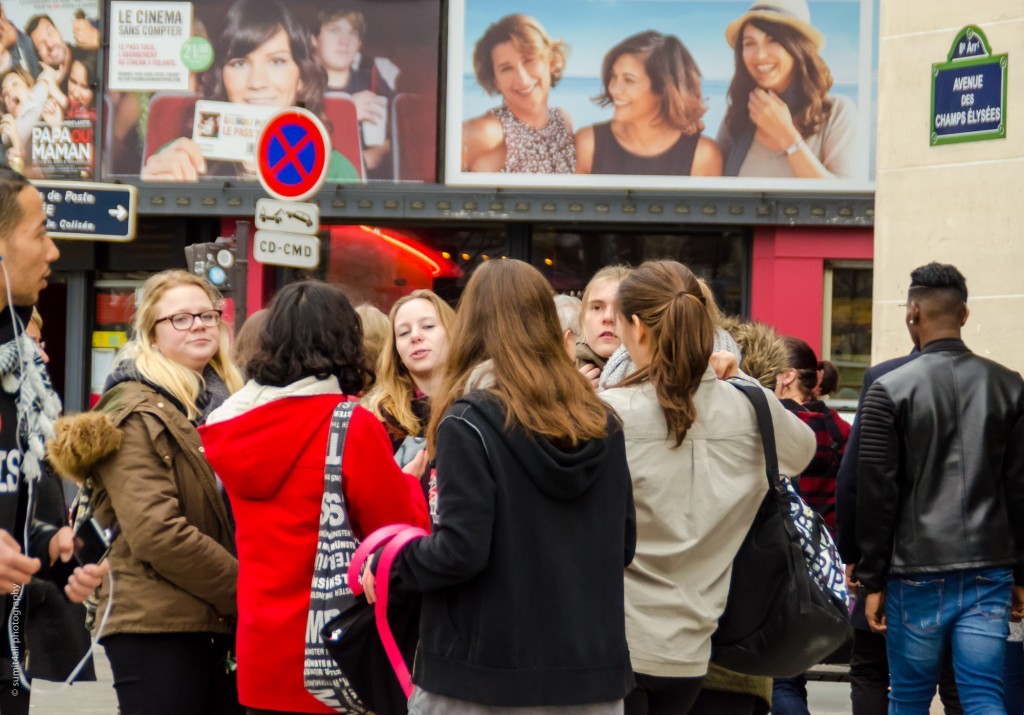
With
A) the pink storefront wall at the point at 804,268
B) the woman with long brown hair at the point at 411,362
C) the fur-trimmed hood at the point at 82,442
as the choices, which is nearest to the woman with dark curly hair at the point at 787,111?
the pink storefront wall at the point at 804,268

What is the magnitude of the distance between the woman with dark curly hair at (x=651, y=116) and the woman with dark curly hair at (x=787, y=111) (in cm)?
32

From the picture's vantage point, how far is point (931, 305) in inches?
222

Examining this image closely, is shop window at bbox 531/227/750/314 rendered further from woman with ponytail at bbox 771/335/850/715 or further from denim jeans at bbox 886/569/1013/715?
denim jeans at bbox 886/569/1013/715

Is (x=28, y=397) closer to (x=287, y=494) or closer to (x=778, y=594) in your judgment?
(x=287, y=494)

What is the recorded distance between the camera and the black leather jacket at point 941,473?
17.7 feet

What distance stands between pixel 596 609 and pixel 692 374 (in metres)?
0.87

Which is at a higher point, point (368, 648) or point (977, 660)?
point (368, 648)

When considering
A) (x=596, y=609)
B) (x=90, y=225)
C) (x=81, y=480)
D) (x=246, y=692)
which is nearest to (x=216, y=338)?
(x=81, y=480)

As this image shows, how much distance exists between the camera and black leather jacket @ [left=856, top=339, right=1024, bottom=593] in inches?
212

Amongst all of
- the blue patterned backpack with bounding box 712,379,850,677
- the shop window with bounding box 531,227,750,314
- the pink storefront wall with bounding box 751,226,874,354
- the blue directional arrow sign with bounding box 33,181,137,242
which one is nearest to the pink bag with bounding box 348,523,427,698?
the blue patterned backpack with bounding box 712,379,850,677

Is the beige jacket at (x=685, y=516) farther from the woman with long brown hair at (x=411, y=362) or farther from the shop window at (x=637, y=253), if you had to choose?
the shop window at (x=637, y=253)

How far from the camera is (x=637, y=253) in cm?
1581

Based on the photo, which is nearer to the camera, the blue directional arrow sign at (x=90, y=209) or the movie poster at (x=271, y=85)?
the blue directional arrow sign at (x=90, y=209)

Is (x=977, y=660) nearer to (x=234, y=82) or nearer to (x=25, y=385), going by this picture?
(x=25, y=385)
